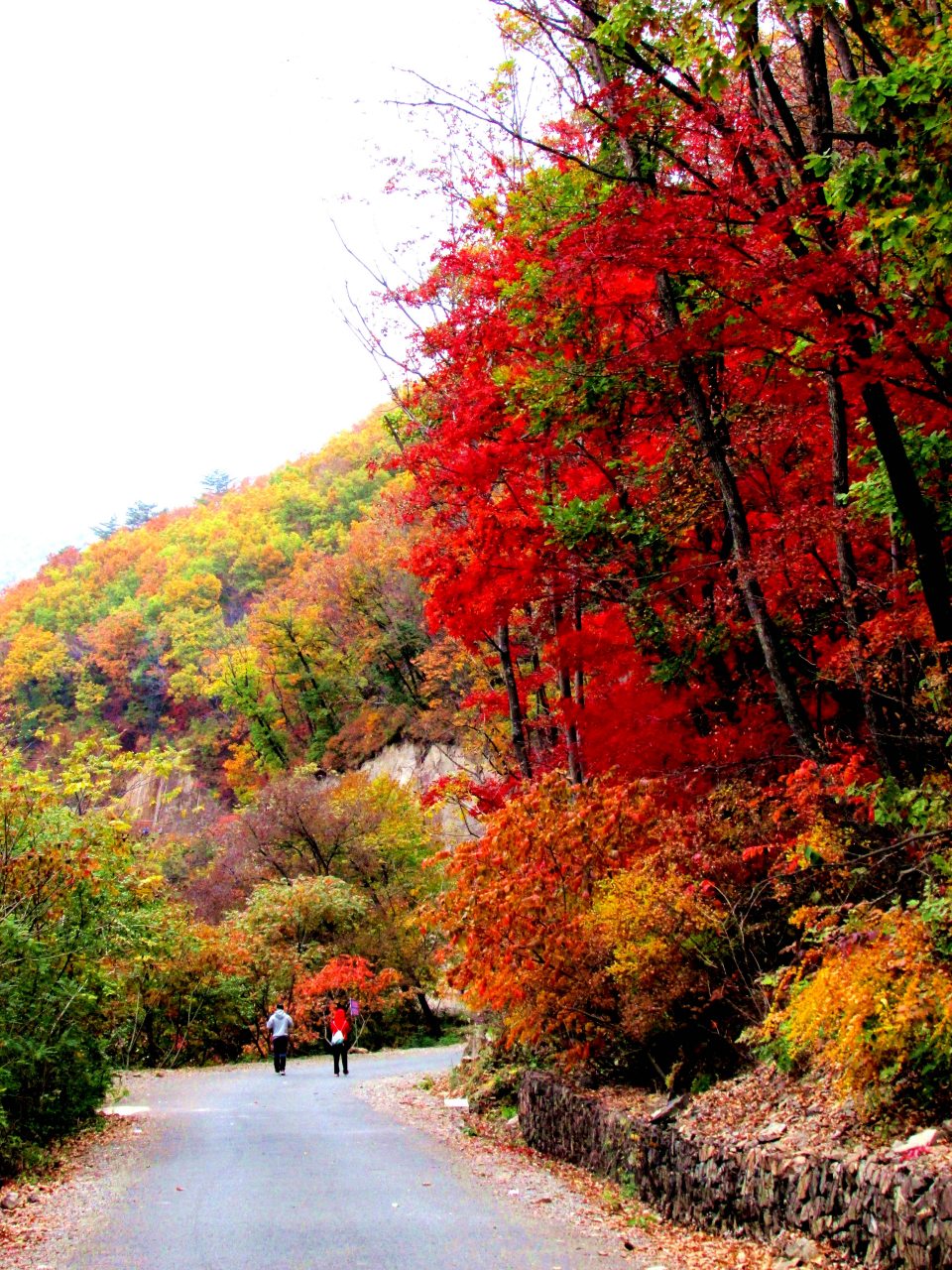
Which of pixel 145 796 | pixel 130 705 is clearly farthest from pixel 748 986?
pixel 130 705

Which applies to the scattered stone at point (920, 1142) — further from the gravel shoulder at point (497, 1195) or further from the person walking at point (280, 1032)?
the person walking at point (280, 1032)

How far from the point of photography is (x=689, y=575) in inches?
492

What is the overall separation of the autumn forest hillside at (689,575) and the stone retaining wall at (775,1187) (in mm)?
573

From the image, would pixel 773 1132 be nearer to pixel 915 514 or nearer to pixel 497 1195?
pixel 497 1195

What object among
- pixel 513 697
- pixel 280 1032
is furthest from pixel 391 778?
pixel 513 697

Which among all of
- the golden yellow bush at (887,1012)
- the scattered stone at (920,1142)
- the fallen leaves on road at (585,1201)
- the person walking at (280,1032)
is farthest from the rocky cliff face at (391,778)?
the scattered stone at (920,1142)

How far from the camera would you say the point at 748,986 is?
8.81 meters

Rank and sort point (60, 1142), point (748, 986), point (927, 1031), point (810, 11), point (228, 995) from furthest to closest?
1. point (228, 995)
2. point (60, 1142)
3. point (748, 986)
4. point (810, 11)
5. point (927, 1031)

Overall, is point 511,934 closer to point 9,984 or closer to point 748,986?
point 748,986

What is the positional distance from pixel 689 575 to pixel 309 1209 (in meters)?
7.77

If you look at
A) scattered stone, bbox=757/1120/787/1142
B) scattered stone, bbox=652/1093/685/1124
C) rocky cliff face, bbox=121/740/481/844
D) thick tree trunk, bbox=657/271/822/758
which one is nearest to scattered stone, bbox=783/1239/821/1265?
scattered stone, bbox=757/1120/787/1142

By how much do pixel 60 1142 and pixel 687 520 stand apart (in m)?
10.3

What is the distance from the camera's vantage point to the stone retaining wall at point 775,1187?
5.36 metres

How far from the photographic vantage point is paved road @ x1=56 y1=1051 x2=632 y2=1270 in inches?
268
